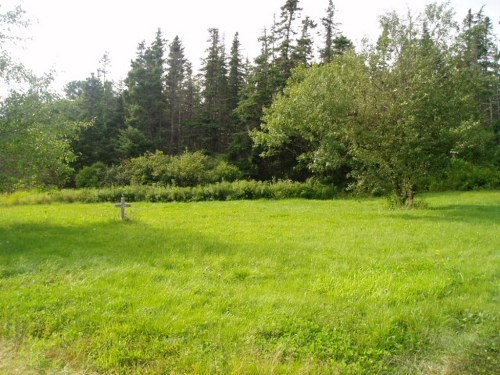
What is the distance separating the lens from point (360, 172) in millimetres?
19062

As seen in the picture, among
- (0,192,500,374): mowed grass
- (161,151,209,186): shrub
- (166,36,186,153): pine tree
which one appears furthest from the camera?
(166,36,186,153): pine tree

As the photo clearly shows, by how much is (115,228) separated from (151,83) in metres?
35.5

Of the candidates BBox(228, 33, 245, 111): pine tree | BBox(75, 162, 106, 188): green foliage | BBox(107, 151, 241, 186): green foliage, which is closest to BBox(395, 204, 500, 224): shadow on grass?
BBox(107, 151, 241, 186): green foliage

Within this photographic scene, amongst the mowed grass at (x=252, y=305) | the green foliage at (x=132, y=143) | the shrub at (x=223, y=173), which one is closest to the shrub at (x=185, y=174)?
the shrub at (x=223, y=173)

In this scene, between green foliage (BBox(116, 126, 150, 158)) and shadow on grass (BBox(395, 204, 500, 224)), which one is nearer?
shadow on grass (BBox(395, 204, 500, 224))

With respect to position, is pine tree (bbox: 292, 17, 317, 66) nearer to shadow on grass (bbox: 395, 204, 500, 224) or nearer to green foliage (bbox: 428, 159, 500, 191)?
green foliage (bbox: 428, 159, 500, 191)

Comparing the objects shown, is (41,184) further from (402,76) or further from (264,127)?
(264,127)

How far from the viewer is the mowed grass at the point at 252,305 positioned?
4531 millimetres

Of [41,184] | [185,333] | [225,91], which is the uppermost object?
[225,91]

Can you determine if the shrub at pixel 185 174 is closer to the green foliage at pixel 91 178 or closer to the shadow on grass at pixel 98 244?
the green foliage at pixel 91 178

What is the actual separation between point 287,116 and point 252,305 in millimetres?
26193

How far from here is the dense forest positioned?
15945 millimetres

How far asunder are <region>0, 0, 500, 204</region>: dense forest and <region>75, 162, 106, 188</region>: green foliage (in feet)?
0.37

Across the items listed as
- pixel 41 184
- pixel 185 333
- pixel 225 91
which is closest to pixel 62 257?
pixel 185 333
